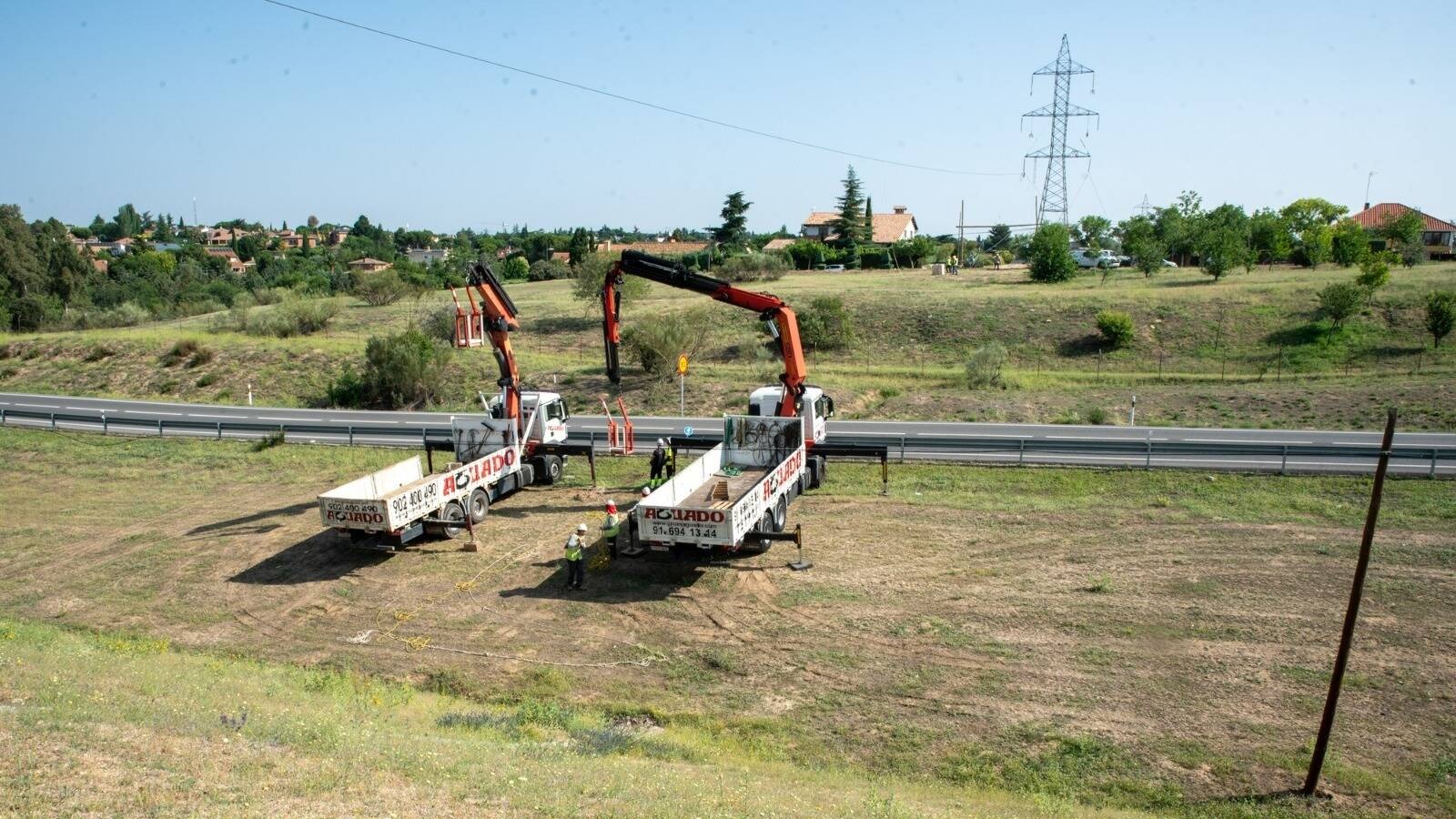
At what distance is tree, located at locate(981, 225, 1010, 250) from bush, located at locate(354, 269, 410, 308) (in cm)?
8560

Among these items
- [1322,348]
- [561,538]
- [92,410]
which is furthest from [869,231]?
[561,538]

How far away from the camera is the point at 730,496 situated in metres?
19.7

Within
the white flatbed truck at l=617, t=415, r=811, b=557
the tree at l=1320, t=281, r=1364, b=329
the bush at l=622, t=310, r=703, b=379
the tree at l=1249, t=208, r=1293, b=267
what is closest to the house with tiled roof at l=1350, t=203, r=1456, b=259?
the tree at l=1249, t=208, r=1293, b=267

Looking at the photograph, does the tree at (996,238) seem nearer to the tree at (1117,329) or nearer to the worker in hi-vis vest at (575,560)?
the tree at (1117,329)

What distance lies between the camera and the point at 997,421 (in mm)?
33062

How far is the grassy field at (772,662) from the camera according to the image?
32.4 feet

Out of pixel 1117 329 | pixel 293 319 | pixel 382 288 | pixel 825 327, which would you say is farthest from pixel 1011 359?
pixel 382 288

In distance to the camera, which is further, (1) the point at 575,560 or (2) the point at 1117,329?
(2) the point at 1117,329

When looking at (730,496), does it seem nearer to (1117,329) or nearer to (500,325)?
(500,325)

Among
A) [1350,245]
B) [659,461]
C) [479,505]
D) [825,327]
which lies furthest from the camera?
[1350,245]

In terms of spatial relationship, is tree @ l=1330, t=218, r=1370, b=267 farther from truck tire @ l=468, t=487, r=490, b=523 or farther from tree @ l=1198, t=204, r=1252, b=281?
truck tire @ l=468, t=487, r=490, b=523

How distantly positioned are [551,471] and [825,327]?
28.0 metres

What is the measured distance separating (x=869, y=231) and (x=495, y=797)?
106m

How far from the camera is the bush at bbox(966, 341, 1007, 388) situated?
129ft
